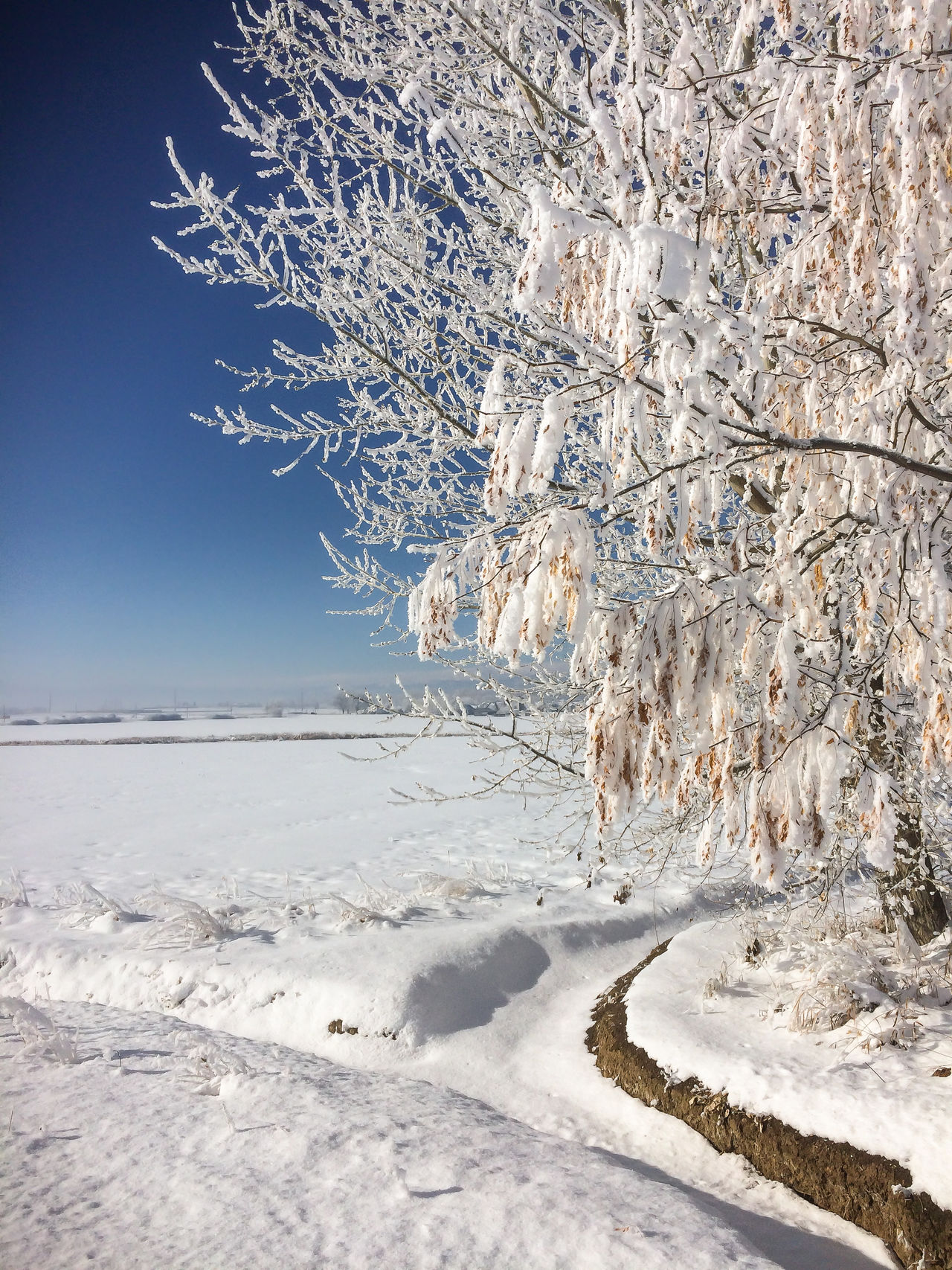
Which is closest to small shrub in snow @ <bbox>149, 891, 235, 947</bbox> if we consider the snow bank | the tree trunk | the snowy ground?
the snowy ground

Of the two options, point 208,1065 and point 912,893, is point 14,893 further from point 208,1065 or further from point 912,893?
point 912,893

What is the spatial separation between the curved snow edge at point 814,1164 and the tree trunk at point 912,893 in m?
1.53

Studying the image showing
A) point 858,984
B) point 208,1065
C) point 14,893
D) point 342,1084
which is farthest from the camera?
point 14,893

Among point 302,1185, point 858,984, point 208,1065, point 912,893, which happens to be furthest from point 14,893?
point 912,893

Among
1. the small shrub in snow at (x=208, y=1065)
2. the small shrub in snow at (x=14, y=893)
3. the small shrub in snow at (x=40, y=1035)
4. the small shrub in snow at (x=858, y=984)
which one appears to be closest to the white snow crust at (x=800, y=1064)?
the small shrub in snow at (x=858, y=984)

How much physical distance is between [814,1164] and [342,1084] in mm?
2247

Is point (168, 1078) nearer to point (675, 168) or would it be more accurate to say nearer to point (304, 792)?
point (675, 168)

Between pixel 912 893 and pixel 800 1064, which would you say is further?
pixel 912 893

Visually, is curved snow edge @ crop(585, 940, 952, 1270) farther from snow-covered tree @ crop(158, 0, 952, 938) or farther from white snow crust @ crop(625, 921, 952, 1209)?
snow-covered tree @ crop(158, 0, 952, 938)

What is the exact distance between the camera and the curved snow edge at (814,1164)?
2.75m

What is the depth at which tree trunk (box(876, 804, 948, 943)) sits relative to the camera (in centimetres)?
420

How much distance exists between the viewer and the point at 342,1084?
363cm

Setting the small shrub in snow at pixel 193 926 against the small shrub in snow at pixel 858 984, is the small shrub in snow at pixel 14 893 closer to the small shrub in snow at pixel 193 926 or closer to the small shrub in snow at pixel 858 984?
the small shrub in snow at pixel 193 926

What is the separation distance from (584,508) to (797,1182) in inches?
126
